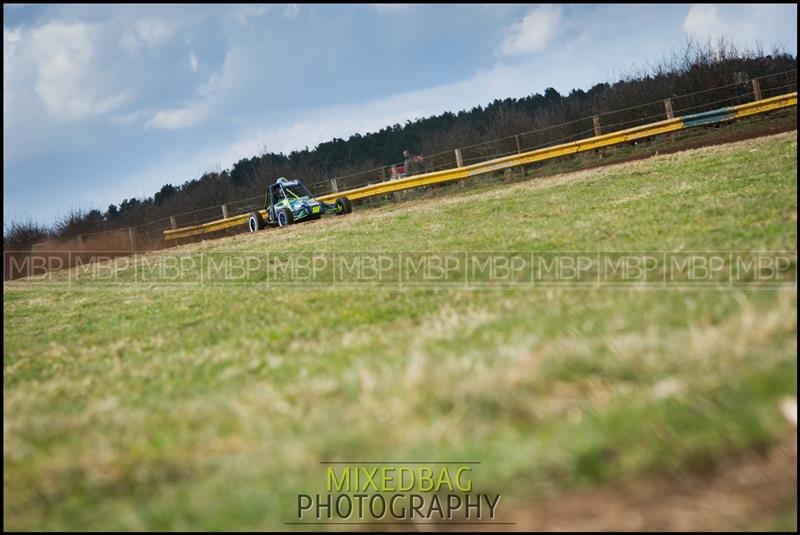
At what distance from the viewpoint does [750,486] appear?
11.4 ft

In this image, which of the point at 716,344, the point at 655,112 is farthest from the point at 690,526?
the point at 655,112

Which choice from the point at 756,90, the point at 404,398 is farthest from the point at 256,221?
the point at 404,398

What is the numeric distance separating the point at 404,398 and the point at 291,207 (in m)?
24.2

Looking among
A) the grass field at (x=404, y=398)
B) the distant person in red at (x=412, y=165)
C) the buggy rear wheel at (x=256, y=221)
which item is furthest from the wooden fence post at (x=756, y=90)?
the grass field at (x=404, y=398)

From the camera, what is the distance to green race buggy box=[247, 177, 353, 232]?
28031 millimetres

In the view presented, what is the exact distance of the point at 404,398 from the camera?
15.0 ft

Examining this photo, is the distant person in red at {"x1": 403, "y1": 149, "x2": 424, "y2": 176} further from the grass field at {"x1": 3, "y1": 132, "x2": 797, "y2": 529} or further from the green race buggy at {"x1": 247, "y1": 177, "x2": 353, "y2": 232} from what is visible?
the grass field at {"x1": 3, "y1": 132, "x2": 797, "y2": 529}

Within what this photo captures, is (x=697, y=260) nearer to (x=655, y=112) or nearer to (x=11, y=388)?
(x=11, y=388)

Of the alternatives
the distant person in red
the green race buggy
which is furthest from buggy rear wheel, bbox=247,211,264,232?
the distant person in red

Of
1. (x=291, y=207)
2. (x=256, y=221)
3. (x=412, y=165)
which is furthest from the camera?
(x=412, y=165)

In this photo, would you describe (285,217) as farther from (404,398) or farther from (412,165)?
(404,398)

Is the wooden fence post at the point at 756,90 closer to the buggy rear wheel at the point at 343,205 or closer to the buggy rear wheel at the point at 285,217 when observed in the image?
the buggy rear wheel at the point at 343,205

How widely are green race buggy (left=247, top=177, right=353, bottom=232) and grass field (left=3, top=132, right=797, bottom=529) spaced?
60.6ft

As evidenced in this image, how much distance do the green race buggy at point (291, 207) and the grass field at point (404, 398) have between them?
60.6ft
